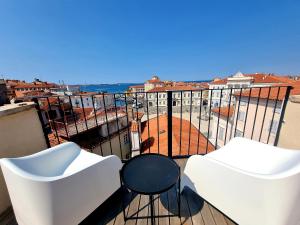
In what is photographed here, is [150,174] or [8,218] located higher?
[150,174]

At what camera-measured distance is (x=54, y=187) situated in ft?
→ 3.02

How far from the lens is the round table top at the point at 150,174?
1116mm

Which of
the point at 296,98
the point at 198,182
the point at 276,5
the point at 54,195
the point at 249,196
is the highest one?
the point at 276,5

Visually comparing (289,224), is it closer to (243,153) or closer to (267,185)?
(267,185)

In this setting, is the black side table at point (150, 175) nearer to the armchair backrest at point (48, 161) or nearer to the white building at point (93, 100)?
the armchair backrest at point (48, 161)

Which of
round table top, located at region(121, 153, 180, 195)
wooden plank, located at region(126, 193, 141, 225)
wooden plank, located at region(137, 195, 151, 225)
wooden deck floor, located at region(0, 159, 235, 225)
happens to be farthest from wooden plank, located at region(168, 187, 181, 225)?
round table top, located at region(121, 153, 180, 195)

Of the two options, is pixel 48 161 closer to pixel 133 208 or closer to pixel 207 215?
pixel 133 208

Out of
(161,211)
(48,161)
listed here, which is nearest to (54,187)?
(48,161)

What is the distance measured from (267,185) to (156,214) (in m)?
1.13

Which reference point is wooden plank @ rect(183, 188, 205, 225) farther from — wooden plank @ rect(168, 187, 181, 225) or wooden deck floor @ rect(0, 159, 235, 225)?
wooden plank @ rect(168, 187, 181, 225)

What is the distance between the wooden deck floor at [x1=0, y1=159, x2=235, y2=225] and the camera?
134cm

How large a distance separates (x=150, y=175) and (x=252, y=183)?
0.85 meters

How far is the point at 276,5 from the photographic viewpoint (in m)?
4.97

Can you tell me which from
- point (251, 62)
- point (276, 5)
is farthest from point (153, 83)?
point (276, 5)
